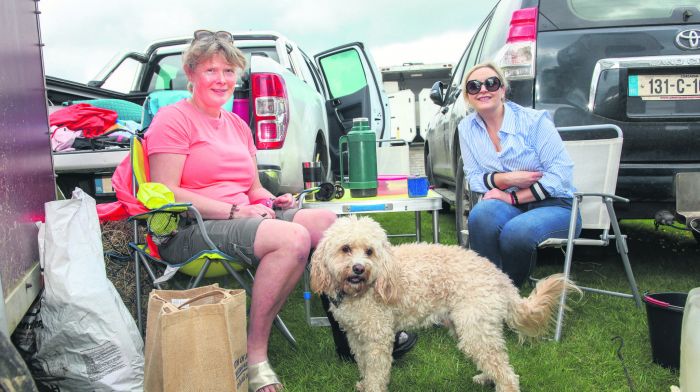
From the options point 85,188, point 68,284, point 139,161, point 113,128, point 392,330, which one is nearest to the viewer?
point 68,284

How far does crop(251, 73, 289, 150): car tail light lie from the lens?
143 inches

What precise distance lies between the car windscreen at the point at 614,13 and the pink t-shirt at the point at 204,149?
1.98 m

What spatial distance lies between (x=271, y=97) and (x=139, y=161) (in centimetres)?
113

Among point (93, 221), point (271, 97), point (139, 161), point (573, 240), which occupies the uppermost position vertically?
point (271, 97)

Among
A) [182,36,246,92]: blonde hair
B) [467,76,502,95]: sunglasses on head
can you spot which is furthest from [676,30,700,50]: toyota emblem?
[182,36,246,92]: blonde hair

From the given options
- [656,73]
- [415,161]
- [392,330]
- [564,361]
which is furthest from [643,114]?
[415,161]

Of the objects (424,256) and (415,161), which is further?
(415,161)

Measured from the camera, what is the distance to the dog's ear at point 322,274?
8.36 feet

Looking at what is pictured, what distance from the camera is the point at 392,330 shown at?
2555mm

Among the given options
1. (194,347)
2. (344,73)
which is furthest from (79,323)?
(344,73)

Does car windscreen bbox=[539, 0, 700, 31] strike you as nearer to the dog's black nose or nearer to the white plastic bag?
the dog's black nose

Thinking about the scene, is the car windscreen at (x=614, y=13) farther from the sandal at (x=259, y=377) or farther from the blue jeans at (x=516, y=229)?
the sandal at (x=259, y=377)

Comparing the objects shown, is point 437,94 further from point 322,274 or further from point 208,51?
point 322,274

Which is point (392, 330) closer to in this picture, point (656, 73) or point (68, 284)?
point (68, 284)
